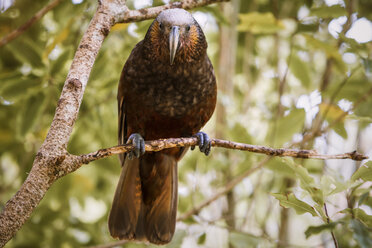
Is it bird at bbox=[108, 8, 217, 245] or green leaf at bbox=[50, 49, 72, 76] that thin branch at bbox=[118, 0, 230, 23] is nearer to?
bird at bbox=[108, 8, 217, 245]

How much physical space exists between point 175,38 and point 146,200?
105 centimetres

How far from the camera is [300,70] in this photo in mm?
2697

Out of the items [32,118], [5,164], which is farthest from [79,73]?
[5,164]

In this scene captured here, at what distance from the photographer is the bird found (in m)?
2.01

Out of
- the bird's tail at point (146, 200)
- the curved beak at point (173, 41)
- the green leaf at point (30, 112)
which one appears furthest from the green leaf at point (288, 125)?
the green leaf at point (30, 112)

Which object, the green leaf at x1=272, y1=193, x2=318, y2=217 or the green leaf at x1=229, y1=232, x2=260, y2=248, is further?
the green leaf at x1=229, y1=232, x2=260, y2=248

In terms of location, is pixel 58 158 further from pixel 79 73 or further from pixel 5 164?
pixel 5 164

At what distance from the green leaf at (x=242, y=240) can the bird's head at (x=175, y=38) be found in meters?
0.98

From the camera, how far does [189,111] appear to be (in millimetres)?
2113

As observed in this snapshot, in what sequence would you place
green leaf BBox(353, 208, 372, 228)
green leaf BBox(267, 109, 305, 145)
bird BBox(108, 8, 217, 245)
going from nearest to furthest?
green leaf BBox(353, 208, 372, 228), bird BBox(108, 8, 217, 245), green leaf BBox(267, 109, 305, 145)

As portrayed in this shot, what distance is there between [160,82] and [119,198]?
0.78 meters

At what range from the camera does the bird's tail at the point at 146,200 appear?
222 cm

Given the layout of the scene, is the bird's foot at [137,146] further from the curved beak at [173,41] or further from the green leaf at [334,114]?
the green leaf at [334,114]

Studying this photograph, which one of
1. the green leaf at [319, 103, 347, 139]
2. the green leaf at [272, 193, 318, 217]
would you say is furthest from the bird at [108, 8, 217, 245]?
the green leaf at [319, 103, 347, 139]
